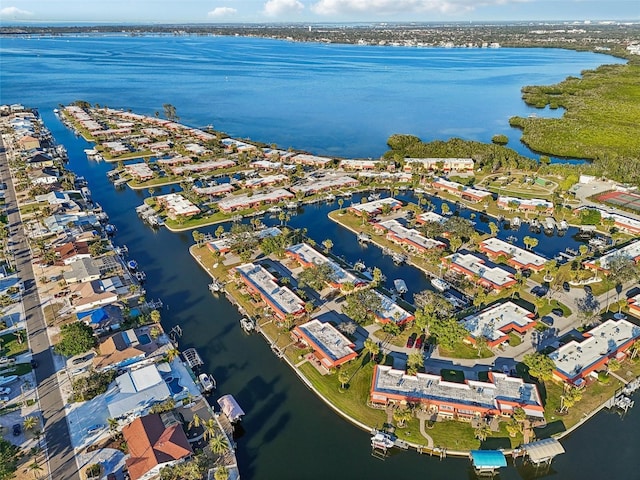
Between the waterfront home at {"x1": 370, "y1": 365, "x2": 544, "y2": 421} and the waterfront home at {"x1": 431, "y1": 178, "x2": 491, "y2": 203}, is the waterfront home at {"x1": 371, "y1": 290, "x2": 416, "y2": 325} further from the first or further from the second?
the waterfront home at {"x1": 431, "y1": 178, "x2": 491, "y2": 203}

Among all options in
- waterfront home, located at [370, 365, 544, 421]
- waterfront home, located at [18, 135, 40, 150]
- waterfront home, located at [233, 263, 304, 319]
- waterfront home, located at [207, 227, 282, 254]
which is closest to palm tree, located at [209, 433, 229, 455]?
waterfront home, located at [370, 365, 544, 421]

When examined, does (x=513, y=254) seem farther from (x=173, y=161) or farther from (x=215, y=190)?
(x=173, y=161)

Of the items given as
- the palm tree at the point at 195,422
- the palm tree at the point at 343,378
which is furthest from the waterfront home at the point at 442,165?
the palm tree at the point at 195,422

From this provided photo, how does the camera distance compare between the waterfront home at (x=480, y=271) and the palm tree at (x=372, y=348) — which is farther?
the waterfront home at (x=480, y=271)

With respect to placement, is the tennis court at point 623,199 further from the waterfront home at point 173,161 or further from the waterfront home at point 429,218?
the waterfront home at point 173,161

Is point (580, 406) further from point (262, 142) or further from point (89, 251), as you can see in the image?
point (262, 142)
